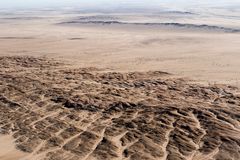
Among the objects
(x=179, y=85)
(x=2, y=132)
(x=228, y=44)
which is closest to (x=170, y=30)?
(x=228, y=44)

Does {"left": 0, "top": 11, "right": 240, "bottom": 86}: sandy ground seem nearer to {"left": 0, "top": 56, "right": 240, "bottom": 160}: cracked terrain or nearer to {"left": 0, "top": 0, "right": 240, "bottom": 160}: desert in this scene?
{"left": 0, "top": 0, "right": 240, "bottom": 160}: desert

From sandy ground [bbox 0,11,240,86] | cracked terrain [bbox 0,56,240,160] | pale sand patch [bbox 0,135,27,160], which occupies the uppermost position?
cracked terrain [bbox 0,56,240,160]

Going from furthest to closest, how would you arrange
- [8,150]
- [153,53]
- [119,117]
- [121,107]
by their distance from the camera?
[153,53]
[121,107]
[119,117]
[8,150]

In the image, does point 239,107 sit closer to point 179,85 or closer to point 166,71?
point 179,85

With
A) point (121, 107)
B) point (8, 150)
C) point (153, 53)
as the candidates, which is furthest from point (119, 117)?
point (153, 53)

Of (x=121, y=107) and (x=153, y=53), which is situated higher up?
(x=121, y=107)

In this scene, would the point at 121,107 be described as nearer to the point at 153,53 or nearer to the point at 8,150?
the point at 8,150

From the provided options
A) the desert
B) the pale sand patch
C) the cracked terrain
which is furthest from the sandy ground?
the pale sand patch
